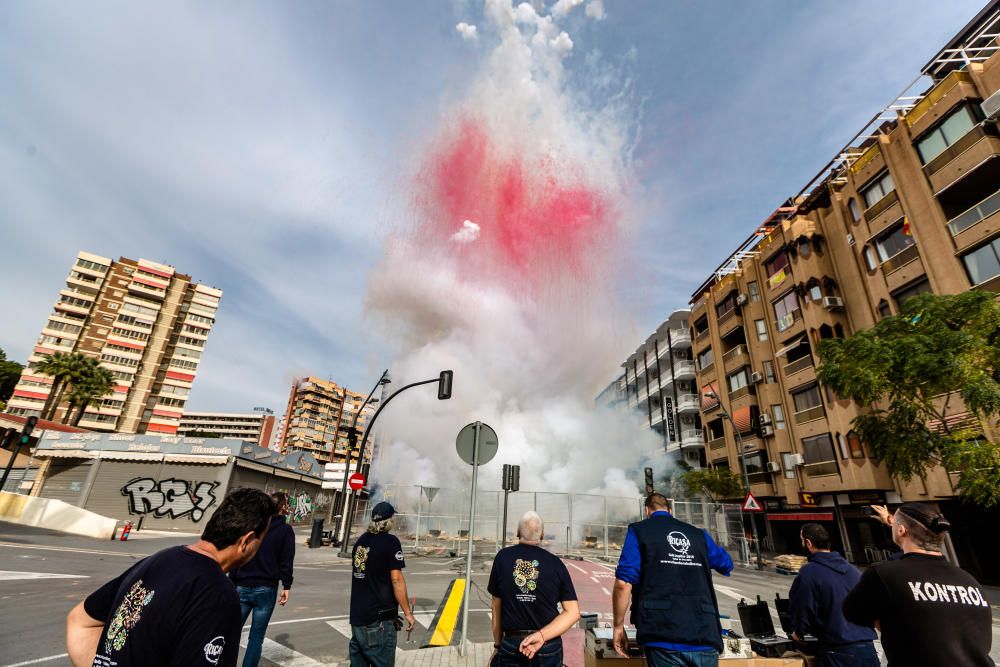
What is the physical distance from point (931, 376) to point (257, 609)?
58.7 ft

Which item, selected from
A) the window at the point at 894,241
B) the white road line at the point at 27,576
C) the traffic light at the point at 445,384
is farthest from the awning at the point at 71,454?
the window at the point at 894,241

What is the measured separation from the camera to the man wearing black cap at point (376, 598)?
3920mm

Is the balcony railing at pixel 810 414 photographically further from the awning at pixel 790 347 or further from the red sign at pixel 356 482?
the red sign at pixel 356 482

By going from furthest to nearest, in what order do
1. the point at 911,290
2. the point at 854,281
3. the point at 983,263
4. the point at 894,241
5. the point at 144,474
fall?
the point at 144,474 → the point at 854,281 → the point at 894,241 → the point at 911,290 → the point at 983,263

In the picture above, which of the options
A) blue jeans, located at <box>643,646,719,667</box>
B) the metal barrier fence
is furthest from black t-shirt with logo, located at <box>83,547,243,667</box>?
the metal barrier fence

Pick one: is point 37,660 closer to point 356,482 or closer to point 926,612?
point 926,612

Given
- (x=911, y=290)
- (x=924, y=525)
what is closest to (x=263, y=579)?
(x=924, y=525)

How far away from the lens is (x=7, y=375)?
62188mm

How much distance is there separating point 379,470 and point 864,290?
116 ft

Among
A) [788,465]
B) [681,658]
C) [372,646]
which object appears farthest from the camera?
[788,465]

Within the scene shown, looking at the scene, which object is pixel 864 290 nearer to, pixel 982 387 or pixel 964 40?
pixel 964 40

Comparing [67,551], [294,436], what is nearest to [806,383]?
[67,551]

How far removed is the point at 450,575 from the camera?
14.4 meters

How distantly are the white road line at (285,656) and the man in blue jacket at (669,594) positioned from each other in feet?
13.0
